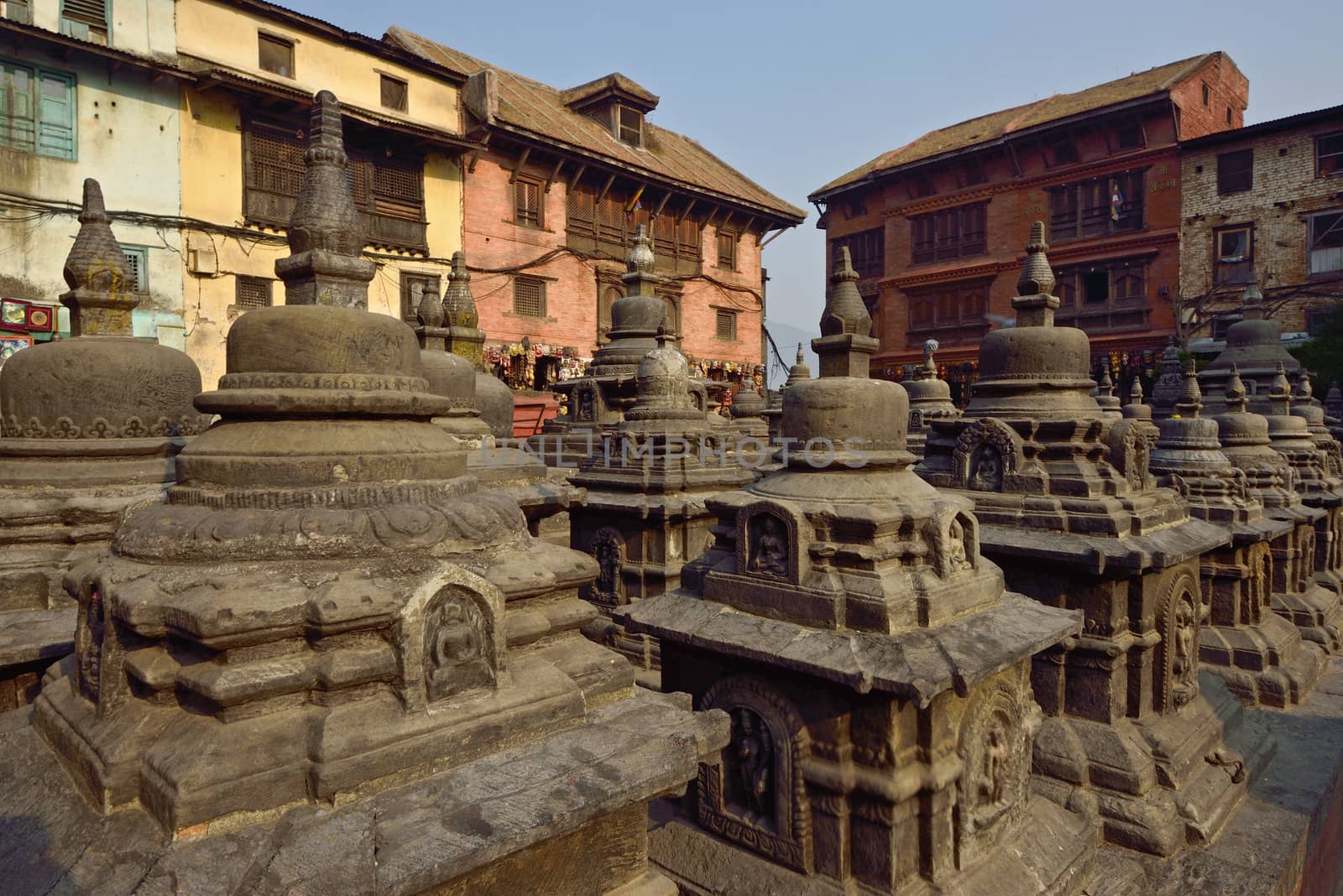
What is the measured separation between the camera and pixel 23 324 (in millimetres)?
17422

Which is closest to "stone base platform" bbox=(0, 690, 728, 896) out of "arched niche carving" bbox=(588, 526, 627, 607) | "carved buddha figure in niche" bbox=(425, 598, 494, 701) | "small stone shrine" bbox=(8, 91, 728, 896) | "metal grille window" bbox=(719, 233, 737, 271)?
"small stone shrine" bbox=(8, 91, 728, 896)

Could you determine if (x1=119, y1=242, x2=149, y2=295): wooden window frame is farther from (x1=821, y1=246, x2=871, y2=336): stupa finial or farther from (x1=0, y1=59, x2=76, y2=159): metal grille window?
(x1=821, y1=246, x2=871, y2=336): stupa finial

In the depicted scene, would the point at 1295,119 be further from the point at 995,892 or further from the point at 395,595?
the point at 395,595

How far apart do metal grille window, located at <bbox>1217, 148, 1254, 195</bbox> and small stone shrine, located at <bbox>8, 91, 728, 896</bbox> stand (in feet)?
109

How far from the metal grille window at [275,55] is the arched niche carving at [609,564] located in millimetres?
17690

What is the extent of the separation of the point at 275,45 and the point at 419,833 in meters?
24.1

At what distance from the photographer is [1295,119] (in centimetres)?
2675

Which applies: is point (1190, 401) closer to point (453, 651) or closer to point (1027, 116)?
point (453, 651)

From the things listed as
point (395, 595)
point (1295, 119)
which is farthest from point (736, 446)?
point (1295, 119)

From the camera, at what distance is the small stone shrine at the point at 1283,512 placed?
35.6 feet

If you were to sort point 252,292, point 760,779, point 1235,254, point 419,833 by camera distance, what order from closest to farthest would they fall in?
point 419,833, point 760,779, point 252,292, point 1235,254

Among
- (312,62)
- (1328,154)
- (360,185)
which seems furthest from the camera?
(1328,154)

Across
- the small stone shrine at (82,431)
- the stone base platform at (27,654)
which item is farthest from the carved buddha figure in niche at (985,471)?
the stone base platform at (27,654)

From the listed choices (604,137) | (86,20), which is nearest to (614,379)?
(86,20)
